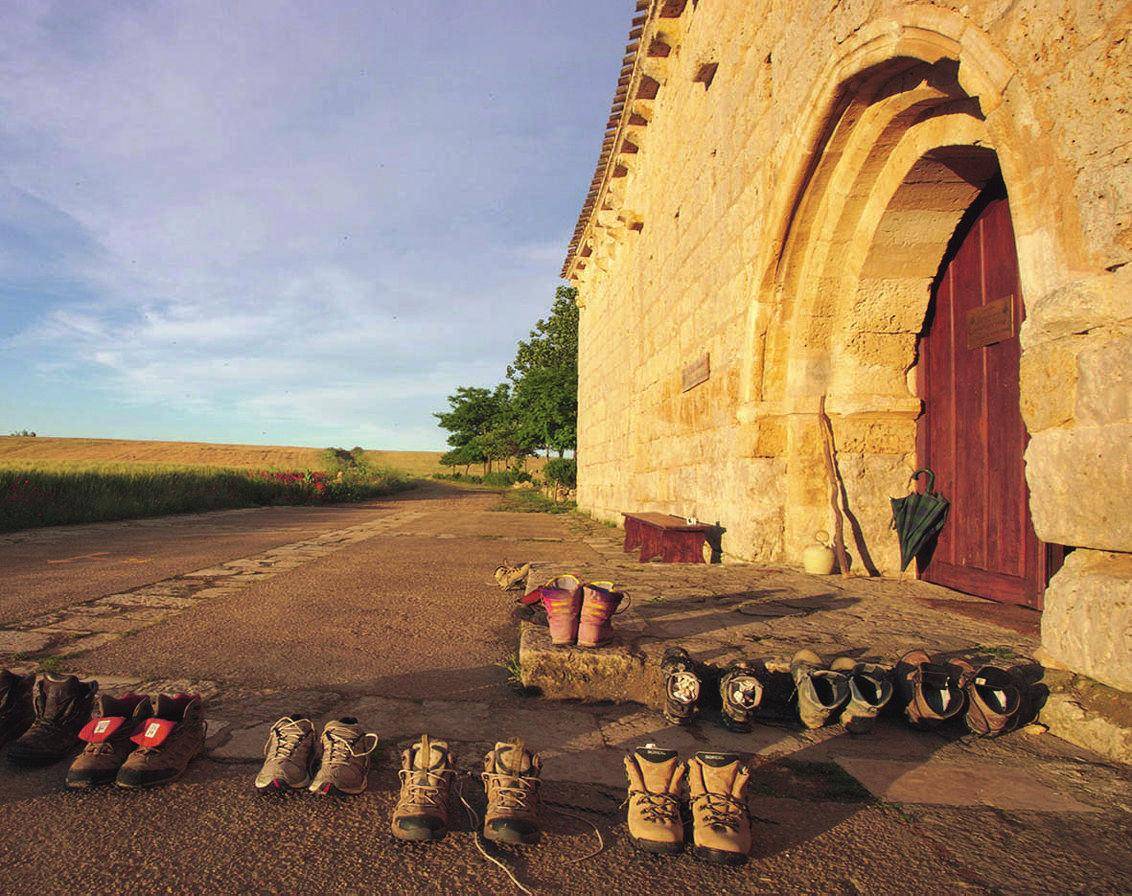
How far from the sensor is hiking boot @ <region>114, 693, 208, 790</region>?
71.4 inches

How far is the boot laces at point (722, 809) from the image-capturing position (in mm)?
1608

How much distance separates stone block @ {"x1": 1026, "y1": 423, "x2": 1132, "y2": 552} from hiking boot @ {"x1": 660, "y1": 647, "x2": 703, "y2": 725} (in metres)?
1.35

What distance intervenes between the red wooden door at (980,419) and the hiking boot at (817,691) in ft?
6.44

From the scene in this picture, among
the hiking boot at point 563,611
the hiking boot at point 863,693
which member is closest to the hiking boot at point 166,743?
the hiking boot at point 563,611

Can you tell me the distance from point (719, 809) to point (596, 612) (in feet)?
3.53

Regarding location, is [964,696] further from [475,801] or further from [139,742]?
[139,742]

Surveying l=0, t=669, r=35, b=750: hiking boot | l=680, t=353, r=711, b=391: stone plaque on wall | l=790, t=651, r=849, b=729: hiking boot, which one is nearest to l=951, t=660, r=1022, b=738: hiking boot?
l=790, t=651, r=849, b=729: hiking boot

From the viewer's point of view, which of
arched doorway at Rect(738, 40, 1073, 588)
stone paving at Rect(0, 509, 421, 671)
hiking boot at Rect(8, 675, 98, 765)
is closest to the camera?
hiking boot at Rect(8, 675, 98, 765)

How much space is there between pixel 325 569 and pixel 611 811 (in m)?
4.84

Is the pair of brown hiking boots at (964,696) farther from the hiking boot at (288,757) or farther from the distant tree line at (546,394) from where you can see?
the distant tree line at (546,394)

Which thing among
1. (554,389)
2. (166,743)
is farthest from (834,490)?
(554,389)

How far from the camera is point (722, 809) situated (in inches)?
64.5

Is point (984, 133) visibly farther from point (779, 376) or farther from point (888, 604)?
point (888, 604)

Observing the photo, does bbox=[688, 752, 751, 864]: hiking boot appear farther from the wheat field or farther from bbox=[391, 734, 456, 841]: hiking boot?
the wheat field
